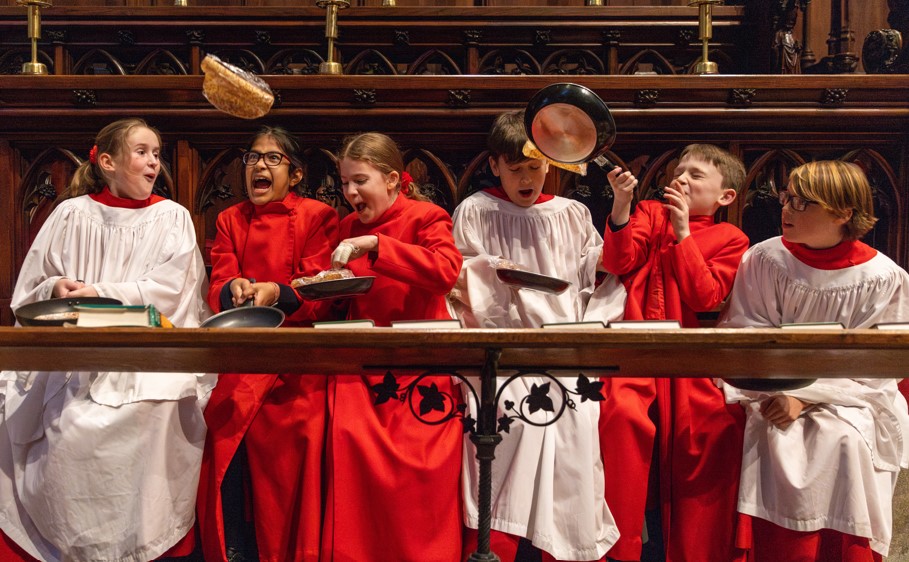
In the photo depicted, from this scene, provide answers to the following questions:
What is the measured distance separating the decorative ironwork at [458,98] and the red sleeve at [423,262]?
0.72m

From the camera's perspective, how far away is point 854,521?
3238 millimetres

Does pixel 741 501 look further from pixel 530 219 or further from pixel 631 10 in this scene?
pixel 631 10

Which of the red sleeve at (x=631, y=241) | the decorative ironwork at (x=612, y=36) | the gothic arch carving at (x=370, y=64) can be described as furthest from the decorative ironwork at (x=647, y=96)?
the gothic arch carving at (x=370, y=64)

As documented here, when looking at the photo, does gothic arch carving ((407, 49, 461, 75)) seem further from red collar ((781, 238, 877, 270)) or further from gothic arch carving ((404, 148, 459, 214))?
red collar ((781, 238, 877, 270))

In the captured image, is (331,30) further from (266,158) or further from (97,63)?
(97,63)

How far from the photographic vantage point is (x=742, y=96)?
4148 millimetres

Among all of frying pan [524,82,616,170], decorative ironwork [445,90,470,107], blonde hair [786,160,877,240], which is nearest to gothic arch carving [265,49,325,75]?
decorative ironwork [445,90,470,107]

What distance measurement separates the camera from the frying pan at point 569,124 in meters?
3.25

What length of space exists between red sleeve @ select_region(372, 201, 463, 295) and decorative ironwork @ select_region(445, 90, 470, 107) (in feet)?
2.35

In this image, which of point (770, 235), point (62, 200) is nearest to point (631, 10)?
point (770, 235)

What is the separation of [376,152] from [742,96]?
165cm

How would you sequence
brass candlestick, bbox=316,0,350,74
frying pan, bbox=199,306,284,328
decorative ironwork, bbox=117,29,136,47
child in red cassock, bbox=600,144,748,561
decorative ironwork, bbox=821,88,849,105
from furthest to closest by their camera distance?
decorative ironwork, bbox=117,29,136,47 → brass candlestick, bbox=316,0,350,74 → decorative ironwork, bbox=821,88,849,105 → child in red cassock, bbox=600,144,748,561 → frying pan, bbox=199,306,284,328

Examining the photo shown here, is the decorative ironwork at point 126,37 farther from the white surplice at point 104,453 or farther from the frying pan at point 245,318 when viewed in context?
the frying pan at point 245,318

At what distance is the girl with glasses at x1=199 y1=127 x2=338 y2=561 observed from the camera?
136 inches
